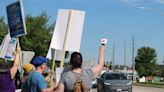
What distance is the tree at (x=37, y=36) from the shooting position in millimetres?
45438

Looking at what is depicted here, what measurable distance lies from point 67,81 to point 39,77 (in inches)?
50.2

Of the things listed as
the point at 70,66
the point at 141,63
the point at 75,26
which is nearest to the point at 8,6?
the point at 75,26

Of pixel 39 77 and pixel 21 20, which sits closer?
pixel 39 77

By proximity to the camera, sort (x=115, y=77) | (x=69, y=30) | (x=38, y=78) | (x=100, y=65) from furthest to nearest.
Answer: (x=115, y=77) < (x=69, y=30) < (x=38, y=78) < (x=100, y=65)

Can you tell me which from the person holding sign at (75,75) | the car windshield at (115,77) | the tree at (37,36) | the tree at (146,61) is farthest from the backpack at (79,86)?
the tree at (146,61)

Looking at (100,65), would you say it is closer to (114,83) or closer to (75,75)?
(75,75)

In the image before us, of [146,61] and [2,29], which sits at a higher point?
[2,29]

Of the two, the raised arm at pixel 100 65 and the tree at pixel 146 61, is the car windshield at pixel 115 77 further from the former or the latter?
the tree at pixel 146 61

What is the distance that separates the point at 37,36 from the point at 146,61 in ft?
273

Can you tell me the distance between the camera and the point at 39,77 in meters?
7.80

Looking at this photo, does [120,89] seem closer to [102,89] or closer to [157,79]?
[102,89]

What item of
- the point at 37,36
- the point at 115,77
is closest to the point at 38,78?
the point at 115,77

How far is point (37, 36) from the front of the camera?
46562 mm

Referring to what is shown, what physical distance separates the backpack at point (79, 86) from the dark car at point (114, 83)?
982 inches
